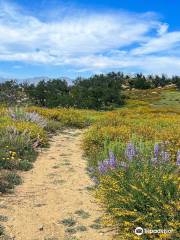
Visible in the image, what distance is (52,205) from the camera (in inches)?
331

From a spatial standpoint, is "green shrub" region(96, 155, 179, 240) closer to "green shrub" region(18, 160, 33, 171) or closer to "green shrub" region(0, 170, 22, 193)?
"green shrub" region(0, 170, 22, 193)

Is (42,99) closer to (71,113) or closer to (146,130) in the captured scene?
(71,113)

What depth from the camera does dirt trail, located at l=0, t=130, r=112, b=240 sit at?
7.10 meters

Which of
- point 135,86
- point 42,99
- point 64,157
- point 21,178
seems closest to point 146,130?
point 64,157

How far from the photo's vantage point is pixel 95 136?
1511cm

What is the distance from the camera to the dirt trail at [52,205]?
7.10m

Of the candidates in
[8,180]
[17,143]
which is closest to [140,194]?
[8,180]

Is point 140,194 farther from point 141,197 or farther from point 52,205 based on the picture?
point 52,205

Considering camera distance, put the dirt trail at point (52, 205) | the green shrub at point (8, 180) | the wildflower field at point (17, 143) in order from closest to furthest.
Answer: the dirt trail at point (52, 205)
the green shrub at point (8, 180)
the wildflower field at point (17, 143)

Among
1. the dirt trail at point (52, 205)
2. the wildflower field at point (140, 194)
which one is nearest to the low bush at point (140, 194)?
the wildflower field at point (140, 194)

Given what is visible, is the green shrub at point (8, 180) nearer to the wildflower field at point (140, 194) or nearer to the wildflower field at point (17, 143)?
the wildflower field at point (17, 143)

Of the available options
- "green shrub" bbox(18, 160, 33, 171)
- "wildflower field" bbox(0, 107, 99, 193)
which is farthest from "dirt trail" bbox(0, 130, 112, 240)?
"wildflower field" bbox(0, 107, 99, 193)

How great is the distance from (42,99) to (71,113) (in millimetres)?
28770

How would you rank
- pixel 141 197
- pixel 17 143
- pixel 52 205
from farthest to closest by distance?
1. pixel 17 143
2. pixel 52 205
3. pixel 141 197
